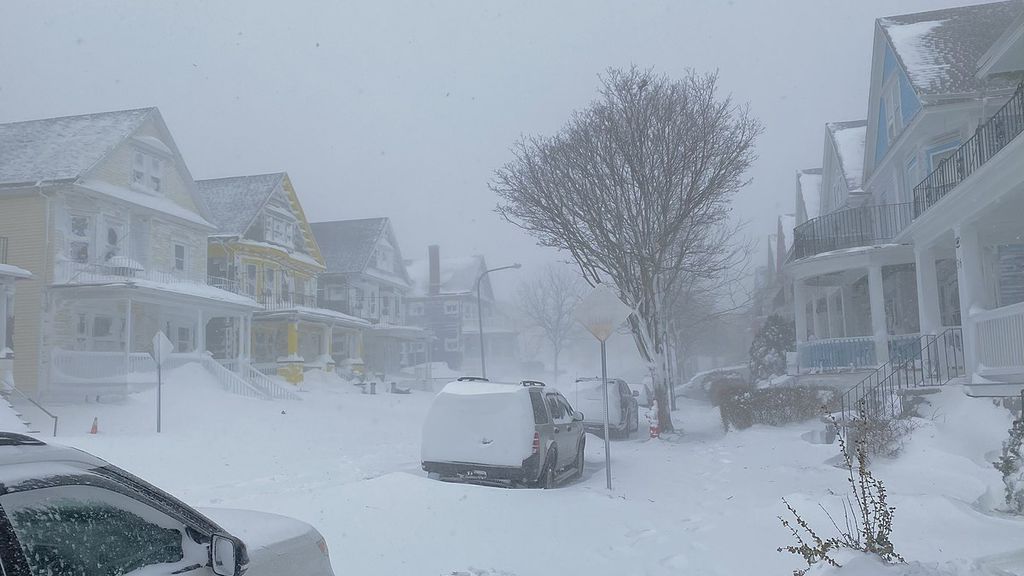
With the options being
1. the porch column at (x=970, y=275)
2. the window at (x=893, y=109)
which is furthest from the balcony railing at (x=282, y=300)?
the porch column at (x=970, y=275)

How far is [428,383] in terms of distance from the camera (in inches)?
1865

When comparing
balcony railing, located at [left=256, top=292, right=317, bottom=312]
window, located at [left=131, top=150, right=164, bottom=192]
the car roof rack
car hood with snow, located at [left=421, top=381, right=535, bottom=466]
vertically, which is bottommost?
car hood with snow, located at [left=421, top=381, right=535, bottom=466]

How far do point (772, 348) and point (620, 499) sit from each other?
86.4 ft

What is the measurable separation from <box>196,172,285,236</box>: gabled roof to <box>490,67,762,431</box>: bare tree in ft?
62.2

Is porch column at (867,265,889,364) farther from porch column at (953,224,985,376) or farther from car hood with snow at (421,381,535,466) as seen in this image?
car hood with snow at (421,381,535,466)

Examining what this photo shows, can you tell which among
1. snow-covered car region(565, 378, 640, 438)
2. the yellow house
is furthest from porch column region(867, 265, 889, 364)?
the yellow house

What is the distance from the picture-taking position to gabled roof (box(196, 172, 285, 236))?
36750 millimetres

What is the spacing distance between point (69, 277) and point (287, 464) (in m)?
14.0

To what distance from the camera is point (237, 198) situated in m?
38.5

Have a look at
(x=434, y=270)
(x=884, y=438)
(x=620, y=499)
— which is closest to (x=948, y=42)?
(x=884, y=438)

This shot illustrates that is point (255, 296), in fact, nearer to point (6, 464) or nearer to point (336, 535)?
point (336, 535)

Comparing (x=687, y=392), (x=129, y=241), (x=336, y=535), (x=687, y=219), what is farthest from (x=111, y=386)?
(x=687, y=392)

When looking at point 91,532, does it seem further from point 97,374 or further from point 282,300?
point 282,300

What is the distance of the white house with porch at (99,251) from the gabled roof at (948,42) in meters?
23.3
